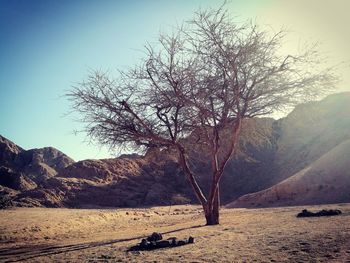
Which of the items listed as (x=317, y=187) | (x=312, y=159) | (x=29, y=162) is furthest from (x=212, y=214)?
(x=29, y=162)

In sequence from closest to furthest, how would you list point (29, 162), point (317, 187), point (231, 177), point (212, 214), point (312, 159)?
point (212, 214) → point (317, 187) → point (312, 159) → point (231, 177) → point (29, 162)

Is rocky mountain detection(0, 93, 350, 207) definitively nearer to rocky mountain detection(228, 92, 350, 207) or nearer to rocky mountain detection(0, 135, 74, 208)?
rocky mountain detection(228, 92, 350, 207)

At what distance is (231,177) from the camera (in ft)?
187

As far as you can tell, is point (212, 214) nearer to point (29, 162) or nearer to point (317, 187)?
point (317, 187)

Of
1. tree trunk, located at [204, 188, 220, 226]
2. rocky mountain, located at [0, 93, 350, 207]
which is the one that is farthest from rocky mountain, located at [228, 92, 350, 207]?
tree trunk, located at [204, 188, 220, 226]

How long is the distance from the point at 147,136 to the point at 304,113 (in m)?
6.10

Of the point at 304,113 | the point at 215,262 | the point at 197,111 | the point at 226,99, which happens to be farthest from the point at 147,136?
the point at 215,262

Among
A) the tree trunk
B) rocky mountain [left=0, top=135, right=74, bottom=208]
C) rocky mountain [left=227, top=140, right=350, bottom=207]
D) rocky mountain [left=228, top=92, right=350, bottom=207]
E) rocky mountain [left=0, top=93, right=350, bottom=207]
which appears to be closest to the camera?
the tree trunk

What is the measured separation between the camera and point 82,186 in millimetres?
43844

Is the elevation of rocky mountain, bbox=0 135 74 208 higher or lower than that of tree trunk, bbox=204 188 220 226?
higher

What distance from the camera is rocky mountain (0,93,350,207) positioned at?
31.6 meters

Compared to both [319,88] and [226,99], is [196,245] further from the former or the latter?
[319,88]

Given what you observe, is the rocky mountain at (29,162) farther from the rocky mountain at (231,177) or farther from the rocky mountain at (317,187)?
the rocky mountain at (317,187)

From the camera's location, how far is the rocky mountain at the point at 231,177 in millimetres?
31594
